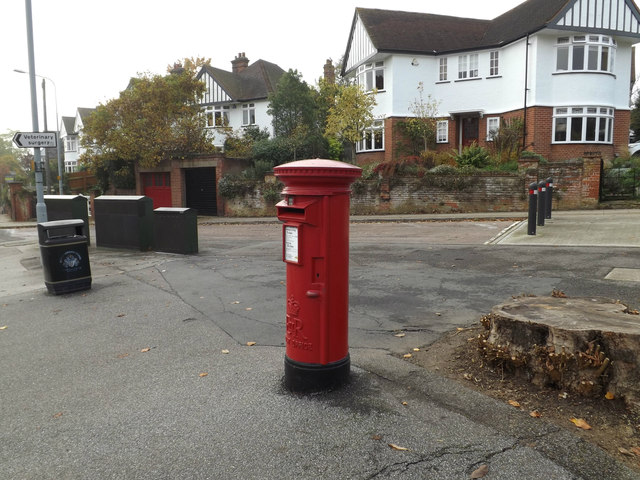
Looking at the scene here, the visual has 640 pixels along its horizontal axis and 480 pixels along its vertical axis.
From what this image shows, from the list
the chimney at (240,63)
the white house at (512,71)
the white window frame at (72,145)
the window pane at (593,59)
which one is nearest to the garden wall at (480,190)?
the white house at (512,71)

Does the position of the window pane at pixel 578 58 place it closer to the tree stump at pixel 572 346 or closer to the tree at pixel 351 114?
the tree at pixel 351 114

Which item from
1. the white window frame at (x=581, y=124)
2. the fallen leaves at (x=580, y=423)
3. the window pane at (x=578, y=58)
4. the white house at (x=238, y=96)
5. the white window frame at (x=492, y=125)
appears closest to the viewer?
the fallen leaves at (x=580, y=423)

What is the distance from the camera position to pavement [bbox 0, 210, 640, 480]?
2.92m

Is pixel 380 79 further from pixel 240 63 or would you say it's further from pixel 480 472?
pixel 480 472

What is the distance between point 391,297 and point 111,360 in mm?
3647

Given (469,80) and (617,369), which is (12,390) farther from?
(469,80)

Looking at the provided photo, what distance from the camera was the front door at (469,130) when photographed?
95.1ft

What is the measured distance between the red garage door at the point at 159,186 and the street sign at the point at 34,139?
54.3 feet

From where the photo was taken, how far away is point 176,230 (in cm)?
1197

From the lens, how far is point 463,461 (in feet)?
9.53

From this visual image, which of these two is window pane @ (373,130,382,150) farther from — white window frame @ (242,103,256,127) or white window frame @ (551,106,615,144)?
white window frame @ (242,103,256,127)

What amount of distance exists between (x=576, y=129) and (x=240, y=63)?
3038cm

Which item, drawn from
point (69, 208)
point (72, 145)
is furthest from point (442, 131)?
point (72, 145)

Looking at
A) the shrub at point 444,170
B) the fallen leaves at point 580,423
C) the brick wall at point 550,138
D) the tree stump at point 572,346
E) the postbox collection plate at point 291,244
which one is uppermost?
the brick wall at point 550,138
